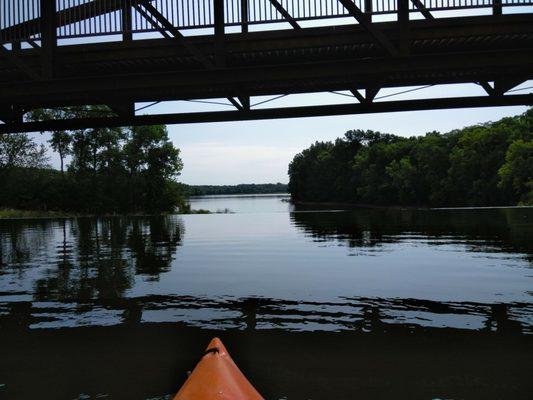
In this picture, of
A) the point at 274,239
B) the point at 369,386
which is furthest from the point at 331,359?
the point at 274,239

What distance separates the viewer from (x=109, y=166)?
87062 mm

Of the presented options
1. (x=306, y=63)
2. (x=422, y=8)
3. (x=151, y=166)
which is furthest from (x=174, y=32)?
(x=151, y=166)

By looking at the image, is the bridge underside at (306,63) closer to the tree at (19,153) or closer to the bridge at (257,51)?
the bridge at (257,51)

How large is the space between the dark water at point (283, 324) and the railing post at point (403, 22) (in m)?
5.18

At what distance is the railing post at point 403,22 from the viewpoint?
30.6ft

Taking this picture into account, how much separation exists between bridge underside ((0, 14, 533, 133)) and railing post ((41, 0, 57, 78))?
0.39 ft

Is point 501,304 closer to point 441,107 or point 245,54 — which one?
point 441,107

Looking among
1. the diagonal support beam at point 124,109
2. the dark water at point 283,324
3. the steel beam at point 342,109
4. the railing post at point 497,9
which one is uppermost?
the railing post at point 497,9

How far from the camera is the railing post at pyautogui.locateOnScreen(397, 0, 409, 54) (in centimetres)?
933

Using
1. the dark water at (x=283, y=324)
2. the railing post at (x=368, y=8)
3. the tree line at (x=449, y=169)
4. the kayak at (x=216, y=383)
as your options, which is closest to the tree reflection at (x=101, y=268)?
the dark water at (x=283, y=324)

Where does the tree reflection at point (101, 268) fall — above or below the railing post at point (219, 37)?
below

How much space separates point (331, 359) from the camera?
25.5 ft

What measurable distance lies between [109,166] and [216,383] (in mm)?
86429

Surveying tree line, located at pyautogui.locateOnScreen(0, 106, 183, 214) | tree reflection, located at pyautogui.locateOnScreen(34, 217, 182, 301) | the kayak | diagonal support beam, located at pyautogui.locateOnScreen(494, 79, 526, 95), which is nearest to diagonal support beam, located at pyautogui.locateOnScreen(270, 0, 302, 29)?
diagonal support beam, located at pyautogui.locateOnScreen(494, 79, 526, 95)
